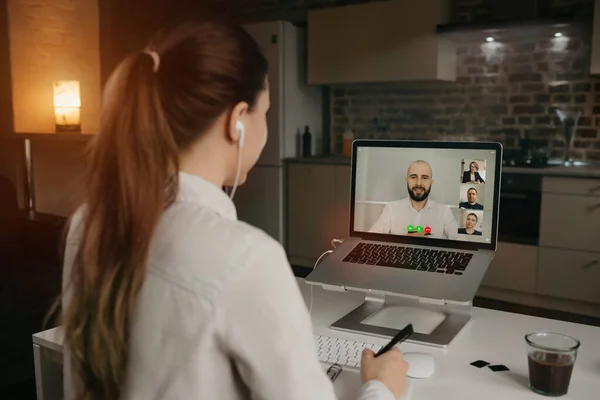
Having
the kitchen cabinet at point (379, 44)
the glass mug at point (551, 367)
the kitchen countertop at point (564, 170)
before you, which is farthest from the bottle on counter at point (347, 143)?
the glass mug at point (551, 367)

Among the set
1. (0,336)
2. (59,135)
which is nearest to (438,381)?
(0,336)

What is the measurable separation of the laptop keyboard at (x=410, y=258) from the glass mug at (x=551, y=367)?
428mm

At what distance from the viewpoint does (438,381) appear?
45.2 inches

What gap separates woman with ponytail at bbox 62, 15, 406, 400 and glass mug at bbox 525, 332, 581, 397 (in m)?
0.48

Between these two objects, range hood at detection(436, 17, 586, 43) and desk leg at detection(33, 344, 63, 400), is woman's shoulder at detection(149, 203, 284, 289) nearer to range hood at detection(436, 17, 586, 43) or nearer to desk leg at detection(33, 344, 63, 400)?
desk leg at detection(33, 344, 63, 400)

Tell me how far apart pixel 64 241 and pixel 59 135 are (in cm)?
390

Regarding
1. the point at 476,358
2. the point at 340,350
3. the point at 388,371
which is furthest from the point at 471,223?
the point at 388,371

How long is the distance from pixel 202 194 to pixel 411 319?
0.90 m

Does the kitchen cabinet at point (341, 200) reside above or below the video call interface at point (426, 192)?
below

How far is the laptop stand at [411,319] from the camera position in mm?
1396

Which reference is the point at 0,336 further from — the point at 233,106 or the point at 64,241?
the point at 233,106

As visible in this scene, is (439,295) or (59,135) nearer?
(439,295)

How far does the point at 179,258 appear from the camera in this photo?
2.42 ft

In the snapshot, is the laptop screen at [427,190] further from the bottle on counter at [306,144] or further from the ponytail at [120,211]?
the bottle on counter at [306,144]
